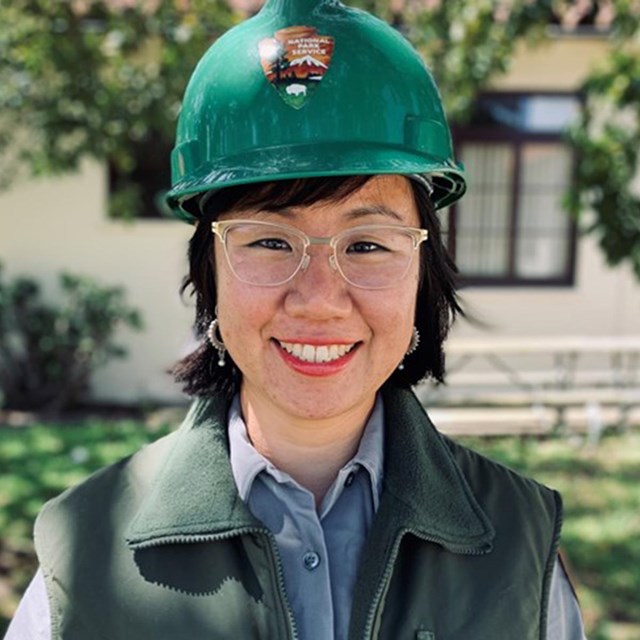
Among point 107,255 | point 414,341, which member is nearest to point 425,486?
point 414,341

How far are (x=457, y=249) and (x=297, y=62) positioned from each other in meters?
3.00

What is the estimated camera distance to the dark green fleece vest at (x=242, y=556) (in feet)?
4.90

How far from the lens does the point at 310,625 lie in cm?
151

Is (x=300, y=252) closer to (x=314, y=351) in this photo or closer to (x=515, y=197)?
(x=314, y=351)

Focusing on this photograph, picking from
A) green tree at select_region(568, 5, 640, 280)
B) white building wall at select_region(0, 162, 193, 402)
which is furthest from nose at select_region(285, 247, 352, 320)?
white building wall at select_region(0, 162, 193, 402)

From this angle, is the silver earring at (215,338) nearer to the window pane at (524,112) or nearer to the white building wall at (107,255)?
the white building wall at (107,255)

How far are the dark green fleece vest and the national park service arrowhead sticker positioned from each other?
2.00 feet

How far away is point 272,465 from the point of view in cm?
165

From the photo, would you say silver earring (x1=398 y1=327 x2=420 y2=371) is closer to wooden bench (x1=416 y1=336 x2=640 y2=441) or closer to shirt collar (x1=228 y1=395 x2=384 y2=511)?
shirt collar (x1=228 y1=395 x2=384 y2=511)

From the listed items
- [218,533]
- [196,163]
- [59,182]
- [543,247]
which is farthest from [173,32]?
[543,247]

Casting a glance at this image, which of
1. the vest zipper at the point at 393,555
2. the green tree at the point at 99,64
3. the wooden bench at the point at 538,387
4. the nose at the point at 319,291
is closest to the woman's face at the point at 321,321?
the nose at the point at 319,291

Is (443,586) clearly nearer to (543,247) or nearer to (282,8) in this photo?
(282,8)

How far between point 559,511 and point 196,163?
2.93ft

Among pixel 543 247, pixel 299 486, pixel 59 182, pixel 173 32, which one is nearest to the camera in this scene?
pixel 299 486
